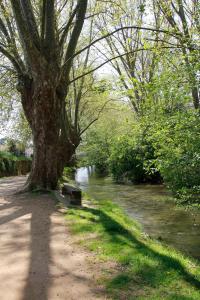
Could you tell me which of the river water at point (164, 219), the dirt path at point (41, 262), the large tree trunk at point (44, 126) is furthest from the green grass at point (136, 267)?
the large tree trunk at point (44, 126)

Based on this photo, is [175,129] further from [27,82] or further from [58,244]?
[27,82]

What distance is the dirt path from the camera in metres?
5.09

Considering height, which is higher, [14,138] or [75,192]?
[14,138]

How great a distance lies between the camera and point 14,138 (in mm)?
43750

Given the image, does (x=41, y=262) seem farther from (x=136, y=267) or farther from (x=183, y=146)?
(x=183, y=146)

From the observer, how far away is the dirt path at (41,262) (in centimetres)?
509

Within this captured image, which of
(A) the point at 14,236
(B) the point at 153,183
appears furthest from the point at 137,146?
(A) the point at 14,236

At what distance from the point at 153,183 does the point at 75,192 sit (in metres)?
14.0

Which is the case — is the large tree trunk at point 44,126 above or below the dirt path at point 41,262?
above

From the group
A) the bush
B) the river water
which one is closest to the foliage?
the river water

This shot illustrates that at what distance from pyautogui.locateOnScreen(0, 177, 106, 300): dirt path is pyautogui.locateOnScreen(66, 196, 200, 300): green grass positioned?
0.29 meters

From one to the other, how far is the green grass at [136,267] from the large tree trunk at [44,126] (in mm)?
5672

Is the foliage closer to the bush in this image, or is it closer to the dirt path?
the dirt path

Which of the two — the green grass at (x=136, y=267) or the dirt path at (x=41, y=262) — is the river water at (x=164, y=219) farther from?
the dirt path at (x=41, y=262)
